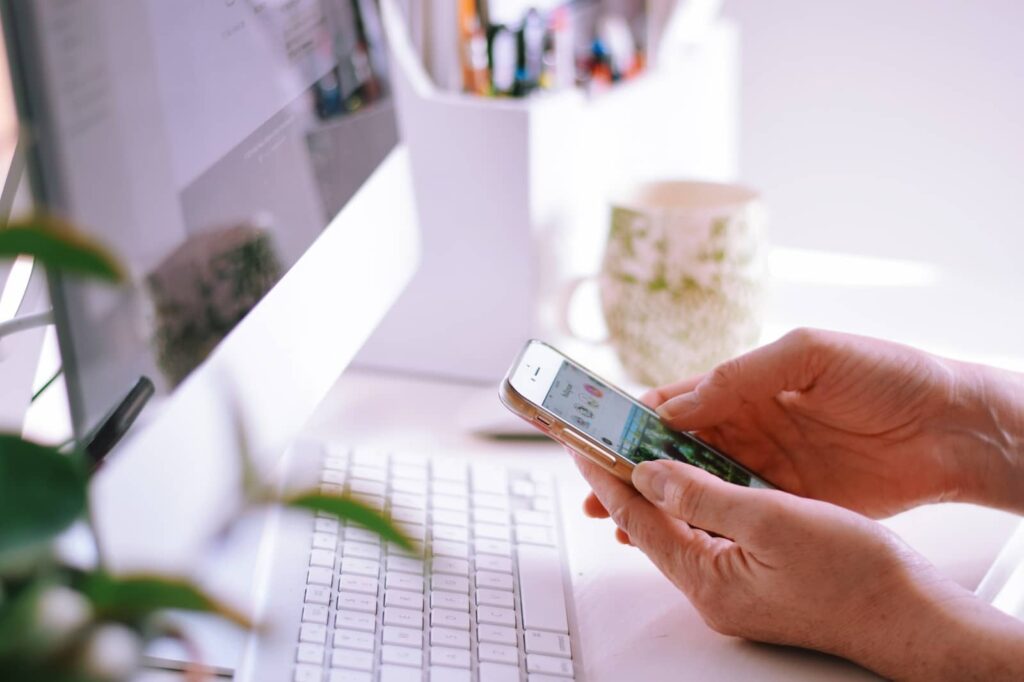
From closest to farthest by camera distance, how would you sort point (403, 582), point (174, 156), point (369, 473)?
point (174, 156)
point (403, 582)
point (369, 473)

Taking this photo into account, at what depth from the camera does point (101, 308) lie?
33 cm

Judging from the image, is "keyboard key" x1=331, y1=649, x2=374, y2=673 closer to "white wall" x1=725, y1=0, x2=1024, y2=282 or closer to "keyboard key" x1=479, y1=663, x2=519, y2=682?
"keyboard key" x1=479, y1=663, x2=519, y2=682

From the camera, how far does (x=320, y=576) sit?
0.48 m

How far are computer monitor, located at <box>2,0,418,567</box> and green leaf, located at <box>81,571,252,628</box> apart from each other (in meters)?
0.02

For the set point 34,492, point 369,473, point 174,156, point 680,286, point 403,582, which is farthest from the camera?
point 680,286

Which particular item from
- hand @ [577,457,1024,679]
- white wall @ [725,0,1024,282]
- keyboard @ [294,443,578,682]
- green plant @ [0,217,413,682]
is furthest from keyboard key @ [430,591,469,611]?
white wall @ [725,0,1024,282]

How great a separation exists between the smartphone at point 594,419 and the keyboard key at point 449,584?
0.08 meters

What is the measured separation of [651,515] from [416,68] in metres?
0.38

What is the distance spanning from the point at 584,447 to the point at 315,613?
0.15 m

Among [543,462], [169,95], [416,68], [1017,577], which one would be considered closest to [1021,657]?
[1017,577]

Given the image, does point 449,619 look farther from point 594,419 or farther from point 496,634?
point 594,419

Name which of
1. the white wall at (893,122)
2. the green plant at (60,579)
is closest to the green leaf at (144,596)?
the green plant at (60,579)

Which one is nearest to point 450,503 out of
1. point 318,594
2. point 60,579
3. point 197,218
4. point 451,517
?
point 451,517

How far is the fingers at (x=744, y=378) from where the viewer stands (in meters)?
0.60
